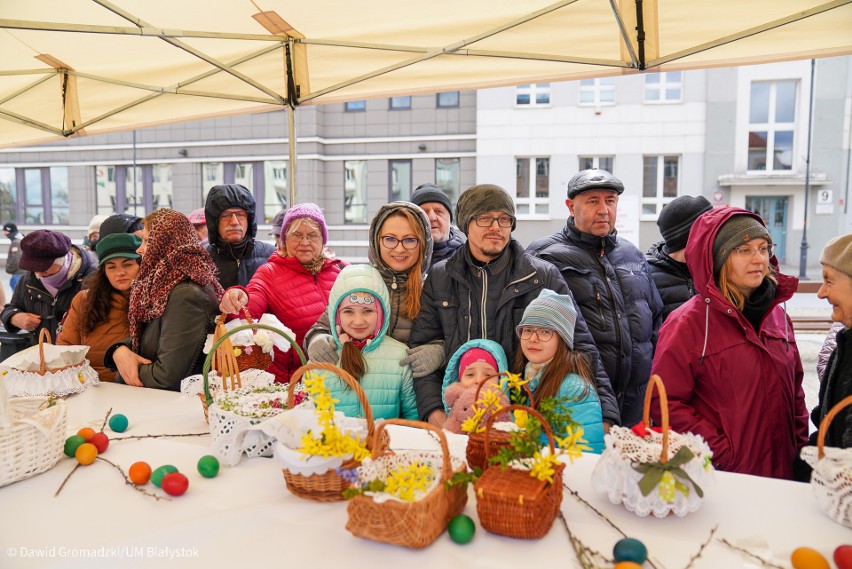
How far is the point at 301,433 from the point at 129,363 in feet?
4.45

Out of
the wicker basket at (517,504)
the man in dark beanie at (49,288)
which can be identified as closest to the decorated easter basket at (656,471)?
the wicker basket at (517,504)

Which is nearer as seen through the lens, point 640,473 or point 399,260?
point 640,473

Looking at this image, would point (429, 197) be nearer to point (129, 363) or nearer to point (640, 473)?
point (129, 363)

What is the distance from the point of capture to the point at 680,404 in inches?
74.3

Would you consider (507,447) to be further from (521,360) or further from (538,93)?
(538,93)

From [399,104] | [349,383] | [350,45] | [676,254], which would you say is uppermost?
[399,104]

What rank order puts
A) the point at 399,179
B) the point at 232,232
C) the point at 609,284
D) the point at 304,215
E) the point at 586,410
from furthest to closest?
the point at 399,179
the point at 232,232
the point at 304,215
the point at 609,284
the point at 586,410

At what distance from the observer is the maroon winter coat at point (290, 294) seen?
2803 mm

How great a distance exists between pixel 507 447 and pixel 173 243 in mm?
1783

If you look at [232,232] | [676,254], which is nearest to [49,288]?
[232,232]

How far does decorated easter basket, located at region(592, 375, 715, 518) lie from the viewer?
4.11 feet

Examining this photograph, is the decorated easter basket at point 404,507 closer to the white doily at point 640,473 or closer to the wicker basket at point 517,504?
the wicker basket at point 517,504

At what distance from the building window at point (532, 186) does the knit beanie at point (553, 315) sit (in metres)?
11.7

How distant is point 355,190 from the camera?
561 inches
